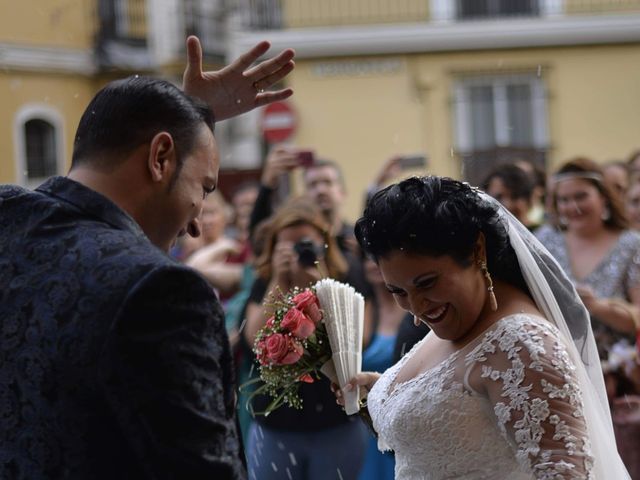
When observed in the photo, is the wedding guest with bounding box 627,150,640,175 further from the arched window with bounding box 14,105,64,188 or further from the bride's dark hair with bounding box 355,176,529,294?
the arched window with bounding box 14,105,64,188

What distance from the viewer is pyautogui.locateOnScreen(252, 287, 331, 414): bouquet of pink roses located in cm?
375

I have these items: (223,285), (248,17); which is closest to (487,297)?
(223,285)

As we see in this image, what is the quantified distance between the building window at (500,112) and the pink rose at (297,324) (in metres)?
13.7

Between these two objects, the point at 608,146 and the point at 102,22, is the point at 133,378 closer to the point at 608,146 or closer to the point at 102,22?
the point at 608,146

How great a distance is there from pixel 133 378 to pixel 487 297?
1.36 metres

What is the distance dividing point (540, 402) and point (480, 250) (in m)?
0.51

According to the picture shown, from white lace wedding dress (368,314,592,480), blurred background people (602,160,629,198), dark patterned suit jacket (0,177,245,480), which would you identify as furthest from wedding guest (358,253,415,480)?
dark patterned suit jacket (0,177,245,480)

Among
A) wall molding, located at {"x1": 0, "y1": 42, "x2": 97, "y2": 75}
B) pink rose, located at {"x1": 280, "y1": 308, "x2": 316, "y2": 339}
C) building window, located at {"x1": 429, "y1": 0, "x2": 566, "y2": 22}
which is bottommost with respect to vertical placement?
pink rose, located at {"x1": 280, "y1": 308, "x2": 316, "y2": 339}

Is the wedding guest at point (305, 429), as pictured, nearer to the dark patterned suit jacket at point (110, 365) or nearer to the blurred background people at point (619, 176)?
the blurred background people at point (619, 176)

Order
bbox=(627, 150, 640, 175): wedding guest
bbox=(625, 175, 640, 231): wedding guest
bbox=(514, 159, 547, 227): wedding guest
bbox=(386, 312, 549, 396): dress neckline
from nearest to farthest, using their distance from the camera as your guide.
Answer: bbox=(386, 312, 549, 396): dress neckline < bbox=(625, 175, 640, 231): wedding guest < bbox=(514, 159, 547, 227): wedding guest < bbox=(627, 150, 640, 175): wedding guest

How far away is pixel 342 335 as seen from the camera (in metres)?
3.83

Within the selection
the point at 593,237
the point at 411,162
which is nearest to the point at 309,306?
the point at 593,237

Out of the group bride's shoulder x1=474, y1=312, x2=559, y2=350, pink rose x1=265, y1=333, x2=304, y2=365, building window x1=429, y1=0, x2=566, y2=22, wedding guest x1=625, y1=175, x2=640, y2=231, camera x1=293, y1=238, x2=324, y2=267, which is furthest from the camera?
building window x1=429, y1=0, x2=566, y2=22

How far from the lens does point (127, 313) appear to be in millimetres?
2299
